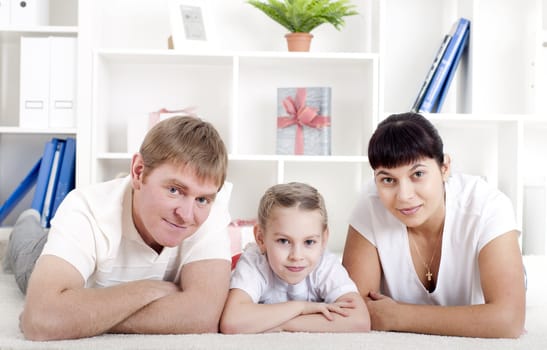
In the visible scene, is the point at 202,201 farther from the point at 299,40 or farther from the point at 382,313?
the point at 299,40

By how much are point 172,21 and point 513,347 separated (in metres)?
1.79

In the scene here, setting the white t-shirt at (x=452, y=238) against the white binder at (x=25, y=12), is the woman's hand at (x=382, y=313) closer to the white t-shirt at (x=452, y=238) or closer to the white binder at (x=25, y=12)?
the white t-shirt at (x=452, y=238)

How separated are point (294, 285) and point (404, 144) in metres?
0.40

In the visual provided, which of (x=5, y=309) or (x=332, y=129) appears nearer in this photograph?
(x=5, y=309)

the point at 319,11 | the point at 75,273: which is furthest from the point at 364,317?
the point at 319,11

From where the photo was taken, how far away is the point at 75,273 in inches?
52.9

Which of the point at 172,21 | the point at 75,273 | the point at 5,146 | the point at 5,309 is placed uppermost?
the point at 172,21

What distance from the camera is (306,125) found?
2594 mm

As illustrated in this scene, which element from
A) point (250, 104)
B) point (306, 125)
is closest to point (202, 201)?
point (306, 125)

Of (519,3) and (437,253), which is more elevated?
(519,3)

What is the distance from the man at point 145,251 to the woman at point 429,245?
1.16 ft

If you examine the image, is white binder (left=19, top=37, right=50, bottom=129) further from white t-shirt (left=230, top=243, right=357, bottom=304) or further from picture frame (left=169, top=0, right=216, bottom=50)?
white t-shirt (left=230, top=243, right=357, bottom=304)

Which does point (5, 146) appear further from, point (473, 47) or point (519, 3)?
point (519, 3)

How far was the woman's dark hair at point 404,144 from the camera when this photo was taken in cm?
145
